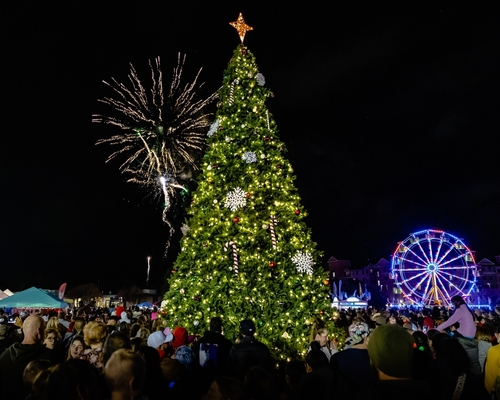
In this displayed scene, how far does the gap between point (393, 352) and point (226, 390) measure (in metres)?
1.50

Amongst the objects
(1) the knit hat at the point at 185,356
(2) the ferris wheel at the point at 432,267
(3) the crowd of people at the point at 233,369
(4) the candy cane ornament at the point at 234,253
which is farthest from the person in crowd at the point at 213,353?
(2) the ferris wheel at the point at 432,267

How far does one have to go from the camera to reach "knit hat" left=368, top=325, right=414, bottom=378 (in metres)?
2.39

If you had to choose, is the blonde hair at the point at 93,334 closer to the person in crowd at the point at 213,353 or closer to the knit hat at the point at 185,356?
the knit hat at the point at 185,356

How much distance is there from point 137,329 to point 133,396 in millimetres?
6419

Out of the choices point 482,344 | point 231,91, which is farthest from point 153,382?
point 231,91

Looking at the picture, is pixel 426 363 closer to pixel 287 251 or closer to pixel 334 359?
pixel 334 359

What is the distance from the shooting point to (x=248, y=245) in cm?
1057

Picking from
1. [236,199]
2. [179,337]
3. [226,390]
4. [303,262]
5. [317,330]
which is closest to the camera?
[226,390]

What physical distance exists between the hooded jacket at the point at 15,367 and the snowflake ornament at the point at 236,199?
690 centimetres

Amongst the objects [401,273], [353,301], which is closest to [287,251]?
[353,301]

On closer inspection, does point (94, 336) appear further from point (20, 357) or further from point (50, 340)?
point (20, 357)

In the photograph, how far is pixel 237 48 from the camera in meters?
12.8

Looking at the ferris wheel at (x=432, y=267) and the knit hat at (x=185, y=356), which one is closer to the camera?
the knit hat at (x=185, y=356)

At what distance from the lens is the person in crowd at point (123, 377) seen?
8.67ft
